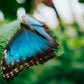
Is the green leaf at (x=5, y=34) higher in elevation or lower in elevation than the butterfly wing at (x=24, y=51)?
higher

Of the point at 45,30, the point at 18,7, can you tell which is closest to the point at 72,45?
the point at 45,30

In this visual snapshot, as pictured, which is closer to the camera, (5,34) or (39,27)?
(5,34)

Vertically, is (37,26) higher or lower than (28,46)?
higher

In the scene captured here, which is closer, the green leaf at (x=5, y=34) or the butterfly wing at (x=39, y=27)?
the green leaf at (x=5, y=34)

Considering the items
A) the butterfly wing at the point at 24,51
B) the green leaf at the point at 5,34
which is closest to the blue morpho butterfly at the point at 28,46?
the butterfly wing at the point at 24,51

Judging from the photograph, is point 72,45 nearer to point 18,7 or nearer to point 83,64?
point 83,64

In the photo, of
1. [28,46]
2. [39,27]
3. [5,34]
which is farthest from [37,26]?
[5,34]

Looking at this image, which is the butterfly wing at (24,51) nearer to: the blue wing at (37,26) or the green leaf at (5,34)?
the blue wing at (37,26)

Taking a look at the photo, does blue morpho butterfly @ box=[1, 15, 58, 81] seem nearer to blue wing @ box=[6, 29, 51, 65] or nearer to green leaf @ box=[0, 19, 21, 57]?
blue wing @ box=[6, 29, 51, 65]

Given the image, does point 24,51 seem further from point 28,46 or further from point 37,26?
point 37,26
